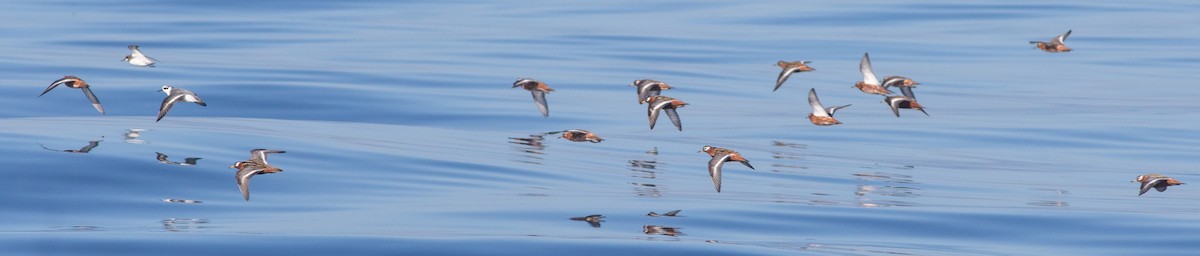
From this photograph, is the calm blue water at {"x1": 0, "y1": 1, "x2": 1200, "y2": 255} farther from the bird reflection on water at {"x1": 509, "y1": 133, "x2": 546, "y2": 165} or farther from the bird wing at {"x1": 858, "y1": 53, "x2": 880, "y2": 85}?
the bird wing at {"x1": 858, "y1": 53, "x2": 880, "y2": 85}

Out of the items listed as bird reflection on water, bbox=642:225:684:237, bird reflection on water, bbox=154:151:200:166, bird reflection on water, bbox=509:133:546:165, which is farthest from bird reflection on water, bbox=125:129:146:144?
bird reflection on water, bbox=642:225:684:237

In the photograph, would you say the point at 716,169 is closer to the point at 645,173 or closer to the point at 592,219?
the point at 592,219

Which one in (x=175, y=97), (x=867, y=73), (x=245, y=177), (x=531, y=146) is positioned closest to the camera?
(x=245, y=177)

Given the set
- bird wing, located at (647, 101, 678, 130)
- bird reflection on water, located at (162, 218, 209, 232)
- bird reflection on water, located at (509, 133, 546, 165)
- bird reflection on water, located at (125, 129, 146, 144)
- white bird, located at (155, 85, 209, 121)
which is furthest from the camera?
bird reflection on water, located at (509, 133, 546, 165)

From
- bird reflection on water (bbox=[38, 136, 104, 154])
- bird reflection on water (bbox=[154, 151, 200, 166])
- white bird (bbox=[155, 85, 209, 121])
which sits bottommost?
bird reflection on water (bbox=[154, 151, 200, 166])

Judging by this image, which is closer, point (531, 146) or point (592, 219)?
point (592, 219)

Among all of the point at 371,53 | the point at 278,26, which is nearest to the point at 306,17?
the point at 278,26

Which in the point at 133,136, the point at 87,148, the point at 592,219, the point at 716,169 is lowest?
the point at 592,219

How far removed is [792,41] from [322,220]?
50.8 meters

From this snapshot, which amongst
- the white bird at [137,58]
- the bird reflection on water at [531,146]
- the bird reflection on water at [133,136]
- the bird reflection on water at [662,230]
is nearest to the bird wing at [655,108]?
the bird reflection on water at [531,146]

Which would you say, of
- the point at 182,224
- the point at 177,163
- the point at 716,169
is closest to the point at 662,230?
the point at 716,169

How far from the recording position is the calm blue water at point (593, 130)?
22.2m

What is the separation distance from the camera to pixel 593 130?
41.8 m

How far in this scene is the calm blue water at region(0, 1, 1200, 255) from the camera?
22219 mm
